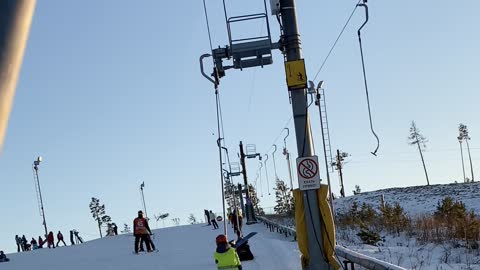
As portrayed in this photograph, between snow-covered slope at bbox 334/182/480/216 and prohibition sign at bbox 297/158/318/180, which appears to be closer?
prohibition sign at bbox 297/158/318/180

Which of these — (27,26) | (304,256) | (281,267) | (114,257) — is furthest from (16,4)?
(114,257)

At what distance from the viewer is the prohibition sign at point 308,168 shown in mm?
11930

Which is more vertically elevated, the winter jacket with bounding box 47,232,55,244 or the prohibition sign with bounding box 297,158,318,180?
the prohibition sign with bounding box 297,158,318,180

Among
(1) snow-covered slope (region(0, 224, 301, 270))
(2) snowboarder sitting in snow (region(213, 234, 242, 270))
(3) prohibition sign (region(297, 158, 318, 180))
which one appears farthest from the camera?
(1) snow-covered slope (region(0, 224, 301, 270))

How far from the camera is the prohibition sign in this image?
11930 millimetres

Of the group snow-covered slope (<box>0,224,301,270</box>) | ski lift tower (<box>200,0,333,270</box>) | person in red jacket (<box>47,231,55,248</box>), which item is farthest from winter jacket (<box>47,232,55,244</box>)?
ski lift tower (<box>200,0,333,270</box>)

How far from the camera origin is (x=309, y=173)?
39.2ft

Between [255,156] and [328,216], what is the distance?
1435 inches

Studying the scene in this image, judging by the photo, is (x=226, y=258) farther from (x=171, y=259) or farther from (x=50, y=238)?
(x=50, y=238)

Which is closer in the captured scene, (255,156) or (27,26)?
(27,26)

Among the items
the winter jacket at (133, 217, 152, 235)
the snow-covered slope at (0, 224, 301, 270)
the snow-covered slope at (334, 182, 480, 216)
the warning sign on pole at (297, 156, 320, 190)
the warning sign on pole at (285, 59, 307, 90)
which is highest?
the warning sign on pole at (285, 59, 307, 90)

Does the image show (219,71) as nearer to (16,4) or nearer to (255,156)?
(16,4)

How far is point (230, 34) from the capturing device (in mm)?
13016

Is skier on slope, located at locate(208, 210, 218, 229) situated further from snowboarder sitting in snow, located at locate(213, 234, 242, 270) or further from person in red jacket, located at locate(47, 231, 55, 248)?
snowboarder sitting in snow, located at locate(213, 234, 242, 270)
